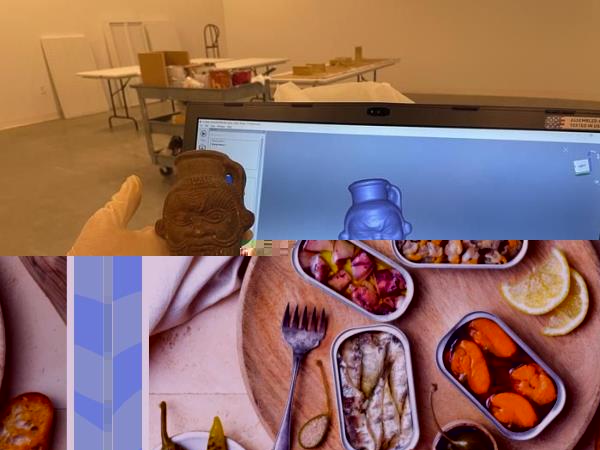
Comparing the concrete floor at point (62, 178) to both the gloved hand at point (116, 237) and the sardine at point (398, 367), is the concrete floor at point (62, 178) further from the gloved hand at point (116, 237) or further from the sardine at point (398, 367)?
the sardine at point (398, 367)

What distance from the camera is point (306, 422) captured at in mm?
407

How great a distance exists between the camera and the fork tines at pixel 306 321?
0.41 metres

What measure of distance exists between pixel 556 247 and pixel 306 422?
0.24 m

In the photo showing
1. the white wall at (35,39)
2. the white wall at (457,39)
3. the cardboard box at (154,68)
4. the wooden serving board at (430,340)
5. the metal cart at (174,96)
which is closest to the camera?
the wooden serving board at (430,340)

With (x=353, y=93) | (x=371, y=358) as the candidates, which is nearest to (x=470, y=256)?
(x=371, y=358)

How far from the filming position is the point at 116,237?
2.19 ft

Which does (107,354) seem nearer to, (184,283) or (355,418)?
(184,283)

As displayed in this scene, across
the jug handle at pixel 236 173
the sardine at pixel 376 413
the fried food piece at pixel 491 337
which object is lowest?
the sardine at pixel 376 413

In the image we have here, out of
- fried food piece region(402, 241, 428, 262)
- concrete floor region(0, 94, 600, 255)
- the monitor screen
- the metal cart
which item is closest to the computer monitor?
the monitor screen

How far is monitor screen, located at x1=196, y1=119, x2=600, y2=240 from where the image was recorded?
0.70 meters

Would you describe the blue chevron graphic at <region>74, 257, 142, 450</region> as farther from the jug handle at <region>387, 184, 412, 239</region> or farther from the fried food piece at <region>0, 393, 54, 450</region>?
the jug handle at <region>387, 184, 412, 239</region>

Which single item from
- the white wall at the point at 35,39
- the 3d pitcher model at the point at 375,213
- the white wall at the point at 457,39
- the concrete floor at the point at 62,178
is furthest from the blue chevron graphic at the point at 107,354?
the white wall at the point at 457,39

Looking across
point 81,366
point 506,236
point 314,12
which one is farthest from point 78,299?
point 314,12

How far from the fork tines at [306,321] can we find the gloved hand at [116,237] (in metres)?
0.24
